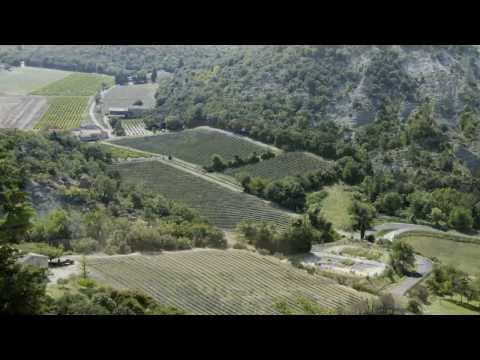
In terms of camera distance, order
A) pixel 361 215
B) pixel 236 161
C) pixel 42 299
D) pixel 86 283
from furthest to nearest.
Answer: pixel 236 161 < pixel 361 215 < pixel 86 283 < pixel 42 299

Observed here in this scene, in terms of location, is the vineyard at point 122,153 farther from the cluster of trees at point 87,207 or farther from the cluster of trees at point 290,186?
the cluster of trees at point 290,186

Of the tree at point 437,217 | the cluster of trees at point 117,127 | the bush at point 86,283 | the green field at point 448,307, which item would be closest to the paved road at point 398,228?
the tree at point 437,217

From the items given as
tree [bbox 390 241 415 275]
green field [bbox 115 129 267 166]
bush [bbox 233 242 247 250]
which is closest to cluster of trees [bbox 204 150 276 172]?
green field [bbox 115 129 267 166]

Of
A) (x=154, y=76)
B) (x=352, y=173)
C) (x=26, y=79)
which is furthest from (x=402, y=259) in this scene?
(x=26, y=79)

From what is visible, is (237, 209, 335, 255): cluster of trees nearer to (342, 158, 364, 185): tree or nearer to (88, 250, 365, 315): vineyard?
(88, 250, 365, 315): vineyard

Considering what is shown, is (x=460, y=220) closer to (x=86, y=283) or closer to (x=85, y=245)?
(x=85, y=245)
